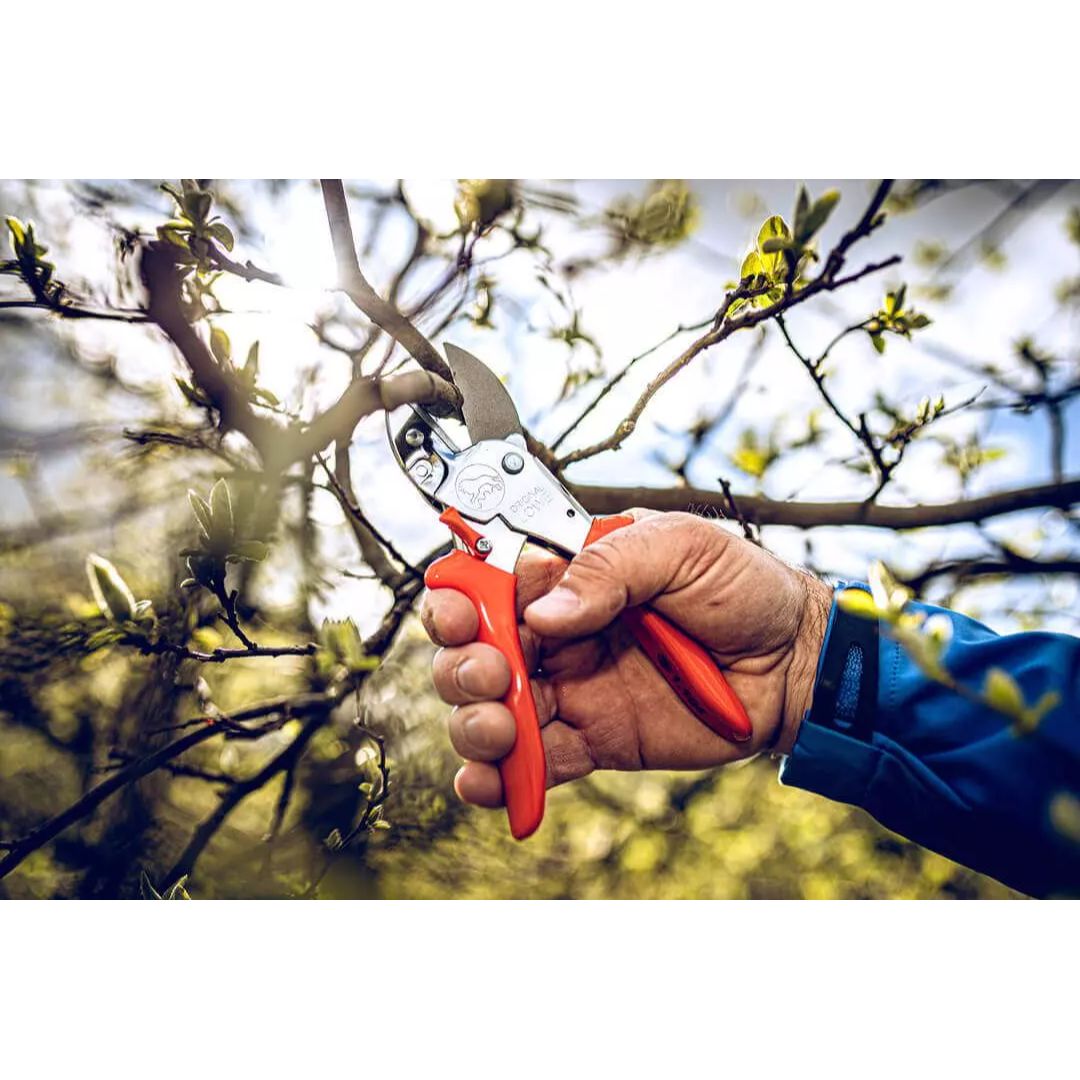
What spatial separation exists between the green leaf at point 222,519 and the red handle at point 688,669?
0.54m

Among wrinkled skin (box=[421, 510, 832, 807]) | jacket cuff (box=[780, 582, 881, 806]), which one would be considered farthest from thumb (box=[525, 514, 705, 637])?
jacket cuff (box=[780, 582, 881, 806])

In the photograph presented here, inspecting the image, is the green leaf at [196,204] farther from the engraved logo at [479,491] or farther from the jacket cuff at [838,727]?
the jacket cuff at [838,727]

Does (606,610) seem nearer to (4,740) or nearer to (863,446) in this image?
(863,446)

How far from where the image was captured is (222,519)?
112cm

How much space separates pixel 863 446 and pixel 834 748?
2.12 feet

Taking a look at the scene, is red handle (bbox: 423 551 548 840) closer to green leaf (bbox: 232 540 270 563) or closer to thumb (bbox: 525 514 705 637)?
thumb (bbox: 525 514 705 637)

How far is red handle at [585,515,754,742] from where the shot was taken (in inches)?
40.6

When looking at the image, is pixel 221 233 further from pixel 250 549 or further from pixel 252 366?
pixel 250 549

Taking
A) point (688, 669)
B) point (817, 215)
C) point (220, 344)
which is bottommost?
point (688, 669)

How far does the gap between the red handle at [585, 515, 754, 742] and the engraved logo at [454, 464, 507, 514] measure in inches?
6.0

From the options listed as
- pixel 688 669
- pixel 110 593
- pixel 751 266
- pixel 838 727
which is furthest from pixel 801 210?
pixel 110 593

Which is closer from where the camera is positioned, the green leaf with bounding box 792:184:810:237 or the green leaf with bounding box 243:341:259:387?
the green leaf with bounding box 792:184:810:237

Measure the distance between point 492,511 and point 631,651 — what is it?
44 centimetres

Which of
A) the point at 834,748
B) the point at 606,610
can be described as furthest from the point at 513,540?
the point at 834,748
